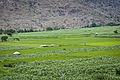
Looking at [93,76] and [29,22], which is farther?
[29,22]

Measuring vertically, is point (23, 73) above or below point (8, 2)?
below

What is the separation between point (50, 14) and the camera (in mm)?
179250

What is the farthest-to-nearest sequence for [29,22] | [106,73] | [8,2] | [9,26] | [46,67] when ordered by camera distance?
[8,2]
[29,22]
[9,26]
[46,67]
[106,73]

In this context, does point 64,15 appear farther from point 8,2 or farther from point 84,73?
point 84,73

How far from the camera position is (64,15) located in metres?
179

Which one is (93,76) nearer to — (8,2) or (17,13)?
(17,13)

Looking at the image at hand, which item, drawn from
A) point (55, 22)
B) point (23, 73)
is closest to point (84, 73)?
point (23, 73)

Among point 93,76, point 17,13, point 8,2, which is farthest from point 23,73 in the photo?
point 8,2

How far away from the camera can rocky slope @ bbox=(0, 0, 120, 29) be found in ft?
521

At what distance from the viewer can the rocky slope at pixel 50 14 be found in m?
159

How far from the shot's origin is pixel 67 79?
728 inches

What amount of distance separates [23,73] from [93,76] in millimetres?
7492

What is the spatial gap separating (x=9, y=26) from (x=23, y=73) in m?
130

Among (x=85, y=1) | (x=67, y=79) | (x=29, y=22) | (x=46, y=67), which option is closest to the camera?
(x=67, y=79)
